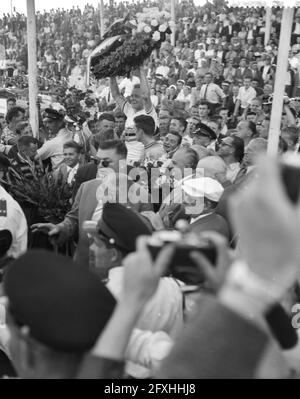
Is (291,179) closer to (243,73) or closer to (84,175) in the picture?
(84,175)

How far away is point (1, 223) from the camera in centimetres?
383

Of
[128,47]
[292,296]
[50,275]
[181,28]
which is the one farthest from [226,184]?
[181,28]

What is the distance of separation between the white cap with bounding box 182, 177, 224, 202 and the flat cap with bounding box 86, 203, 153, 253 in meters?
1.15

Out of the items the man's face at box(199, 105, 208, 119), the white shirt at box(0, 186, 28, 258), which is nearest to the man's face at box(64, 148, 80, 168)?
the white shirt at box(0, 186, 28, 258)

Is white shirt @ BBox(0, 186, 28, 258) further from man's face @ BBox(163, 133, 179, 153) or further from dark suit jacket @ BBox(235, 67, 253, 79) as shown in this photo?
dark suit jacket @ BBox(235, 67, 253, 79)

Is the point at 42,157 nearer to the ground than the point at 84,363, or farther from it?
nearer to the ground

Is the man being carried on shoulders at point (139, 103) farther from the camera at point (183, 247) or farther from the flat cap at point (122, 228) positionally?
the camera at point (183, 247)

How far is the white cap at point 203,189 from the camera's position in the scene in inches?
147

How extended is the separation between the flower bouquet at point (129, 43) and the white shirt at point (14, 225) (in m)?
3.41

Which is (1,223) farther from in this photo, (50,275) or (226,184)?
(50,275)

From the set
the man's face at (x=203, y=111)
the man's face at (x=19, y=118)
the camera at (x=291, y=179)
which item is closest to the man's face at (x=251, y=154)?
the man's face at (x=203, y=111)

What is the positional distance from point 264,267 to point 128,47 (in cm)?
601

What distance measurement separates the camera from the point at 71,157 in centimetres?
559

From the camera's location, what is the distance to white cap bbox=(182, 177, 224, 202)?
12.2 ft
